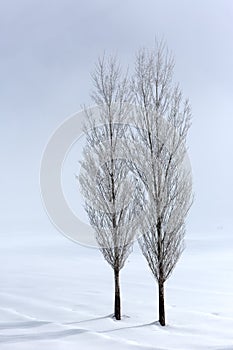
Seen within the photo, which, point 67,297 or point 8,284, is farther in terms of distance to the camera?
point 8,284

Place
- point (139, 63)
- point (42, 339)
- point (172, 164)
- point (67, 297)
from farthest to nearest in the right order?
point (67, 297) → point (139, 63) → point (172, 164) → point (42, 339)

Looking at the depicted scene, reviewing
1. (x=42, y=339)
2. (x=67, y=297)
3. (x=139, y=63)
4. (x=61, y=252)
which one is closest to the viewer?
(x=42, y=339)

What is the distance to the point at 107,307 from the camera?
422 inches

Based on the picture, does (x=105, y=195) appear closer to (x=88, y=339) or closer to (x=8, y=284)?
(x=88, y=339)

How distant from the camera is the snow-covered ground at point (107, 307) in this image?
7.40 m

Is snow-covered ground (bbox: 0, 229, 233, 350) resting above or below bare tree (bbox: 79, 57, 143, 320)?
below

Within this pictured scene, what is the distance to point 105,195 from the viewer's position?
10.3 m

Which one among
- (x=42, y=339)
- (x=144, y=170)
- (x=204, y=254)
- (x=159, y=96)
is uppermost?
(x=159, y=96)

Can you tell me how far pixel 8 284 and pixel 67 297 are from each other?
4.19m

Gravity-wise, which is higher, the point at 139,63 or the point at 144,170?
the point at 139,63

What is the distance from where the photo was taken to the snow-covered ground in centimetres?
740

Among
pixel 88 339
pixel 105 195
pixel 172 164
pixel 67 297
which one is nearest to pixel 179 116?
pixel 172 164

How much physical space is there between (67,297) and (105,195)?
4.33 m

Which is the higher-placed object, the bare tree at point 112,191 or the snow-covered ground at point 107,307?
the bare tree at point 112,191
